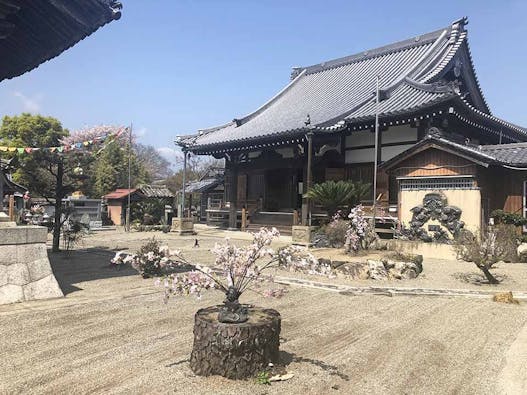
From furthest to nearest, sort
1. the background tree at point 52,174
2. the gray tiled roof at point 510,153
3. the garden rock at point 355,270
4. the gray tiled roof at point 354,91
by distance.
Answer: the gray tiled roof at point 354,91 < the gray tiled roof at point 510,153 < the background tree at point 52,174 < the garden rock at point 355,270

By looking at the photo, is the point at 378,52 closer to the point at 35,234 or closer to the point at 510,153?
the point at 510,153

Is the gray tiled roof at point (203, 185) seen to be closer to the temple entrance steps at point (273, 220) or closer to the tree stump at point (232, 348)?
the temple entrance steps at point (273, 220)

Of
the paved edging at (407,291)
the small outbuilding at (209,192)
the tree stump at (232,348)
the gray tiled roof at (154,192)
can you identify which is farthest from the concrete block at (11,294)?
the gray tiled roof at (154,192)

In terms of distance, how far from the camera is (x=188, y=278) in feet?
13.1

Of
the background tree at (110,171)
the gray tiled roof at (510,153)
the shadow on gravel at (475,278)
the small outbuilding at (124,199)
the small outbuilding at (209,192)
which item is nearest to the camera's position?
the shadow on gravel at (475,278)

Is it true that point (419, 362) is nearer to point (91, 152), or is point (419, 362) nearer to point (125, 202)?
point (91, 152)

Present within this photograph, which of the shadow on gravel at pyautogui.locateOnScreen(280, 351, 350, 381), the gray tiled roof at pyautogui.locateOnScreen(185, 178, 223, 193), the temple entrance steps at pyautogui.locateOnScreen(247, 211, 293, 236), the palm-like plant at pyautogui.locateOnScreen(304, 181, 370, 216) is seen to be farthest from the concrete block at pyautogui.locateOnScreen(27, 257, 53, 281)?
the gray tiled roof at pyautogui.locateOnScreen(185, 178, 223, 193)

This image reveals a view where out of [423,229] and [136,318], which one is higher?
[423,229]

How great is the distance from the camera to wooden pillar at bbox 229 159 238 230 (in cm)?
2289

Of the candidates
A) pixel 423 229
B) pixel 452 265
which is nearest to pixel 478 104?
pixel 423 229

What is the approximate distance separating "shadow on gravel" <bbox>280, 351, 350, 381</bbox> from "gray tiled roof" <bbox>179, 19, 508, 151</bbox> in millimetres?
11925

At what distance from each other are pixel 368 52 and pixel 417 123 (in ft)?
36.7

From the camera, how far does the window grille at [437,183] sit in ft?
39.6

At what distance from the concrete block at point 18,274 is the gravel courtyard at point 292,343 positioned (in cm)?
47
